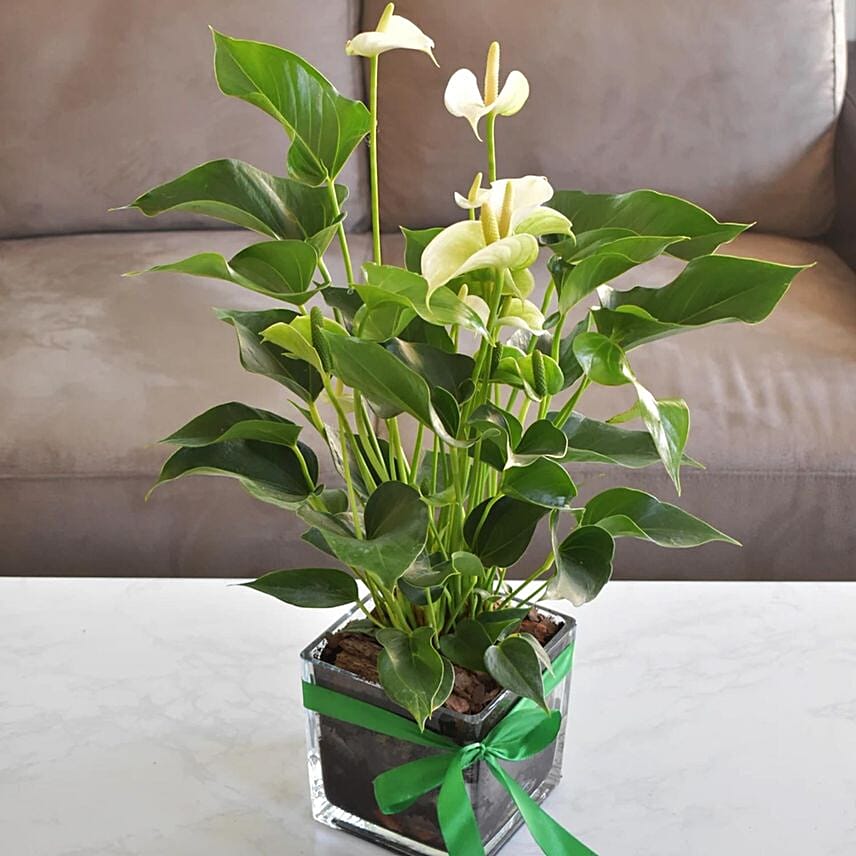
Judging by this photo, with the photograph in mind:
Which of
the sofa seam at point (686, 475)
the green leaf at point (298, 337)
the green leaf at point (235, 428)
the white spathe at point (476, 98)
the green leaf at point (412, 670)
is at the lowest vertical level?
the sofa seam at point (686, 475)

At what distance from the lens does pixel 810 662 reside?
3.18 feet

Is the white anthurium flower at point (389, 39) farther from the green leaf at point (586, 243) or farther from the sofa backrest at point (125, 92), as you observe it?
the sofa backrest at point (125, 92)

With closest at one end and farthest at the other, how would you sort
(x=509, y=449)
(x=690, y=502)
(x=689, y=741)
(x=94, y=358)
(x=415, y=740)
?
(x=509, y=449) < (x=415, y=740) < (x=689, y=741) < (x=690, y=502) < (x=94, y=358)

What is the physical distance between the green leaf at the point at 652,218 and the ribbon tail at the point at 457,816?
31cm

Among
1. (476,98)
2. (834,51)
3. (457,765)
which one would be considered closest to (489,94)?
(476,98)

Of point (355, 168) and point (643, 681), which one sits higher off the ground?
point (355, 168)

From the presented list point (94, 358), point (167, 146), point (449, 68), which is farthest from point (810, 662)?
point (167, 146)

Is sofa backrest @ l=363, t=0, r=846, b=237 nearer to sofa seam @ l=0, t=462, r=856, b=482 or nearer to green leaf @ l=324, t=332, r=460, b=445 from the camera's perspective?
sofa seam @ l=0, t=462, r=856, b=482

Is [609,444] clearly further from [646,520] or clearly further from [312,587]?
[312,587]

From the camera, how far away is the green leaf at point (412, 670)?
0.64 metres

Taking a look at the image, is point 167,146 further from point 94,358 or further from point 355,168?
point 94,358

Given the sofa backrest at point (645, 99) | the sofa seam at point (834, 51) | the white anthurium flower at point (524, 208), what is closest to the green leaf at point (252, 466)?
the white anthurium flower at point (524, 208)

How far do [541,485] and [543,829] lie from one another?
23 centimetres

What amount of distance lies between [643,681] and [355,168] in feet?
3.71
